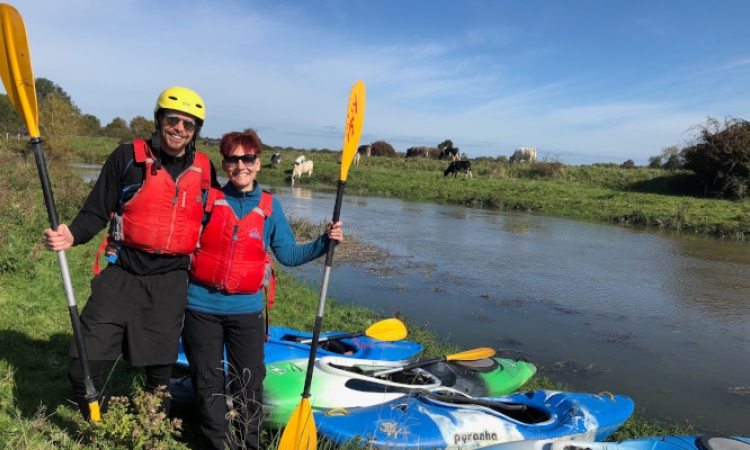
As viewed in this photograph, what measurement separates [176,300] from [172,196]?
19.0 inches


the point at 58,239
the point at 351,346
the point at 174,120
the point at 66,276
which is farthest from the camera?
the point at 351,346

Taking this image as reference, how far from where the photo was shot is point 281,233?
2.74 metres

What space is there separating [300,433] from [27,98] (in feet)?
6.55

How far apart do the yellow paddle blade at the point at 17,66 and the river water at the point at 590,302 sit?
442 centimetres

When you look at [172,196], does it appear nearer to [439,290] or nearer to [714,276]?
[439,290]

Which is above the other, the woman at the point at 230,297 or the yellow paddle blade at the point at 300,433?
the woman at the point at 230,297

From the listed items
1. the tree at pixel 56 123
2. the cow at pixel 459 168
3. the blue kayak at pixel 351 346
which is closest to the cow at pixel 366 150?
the cow at pixel 459 168

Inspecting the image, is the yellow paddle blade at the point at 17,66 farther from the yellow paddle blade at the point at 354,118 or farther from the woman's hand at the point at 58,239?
the yellow paddle blade at the point at 354,118

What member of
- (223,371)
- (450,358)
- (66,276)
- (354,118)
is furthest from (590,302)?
(66,276)

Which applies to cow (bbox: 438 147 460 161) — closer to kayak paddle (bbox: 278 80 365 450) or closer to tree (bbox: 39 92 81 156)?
tree (bbox: 39 92 81 156)

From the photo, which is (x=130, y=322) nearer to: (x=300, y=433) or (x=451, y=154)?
(x=300, y=433)

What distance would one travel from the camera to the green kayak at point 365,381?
3176 millimetres

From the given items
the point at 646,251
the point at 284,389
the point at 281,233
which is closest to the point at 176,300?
the point at 281,233

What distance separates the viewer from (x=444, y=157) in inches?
1363
